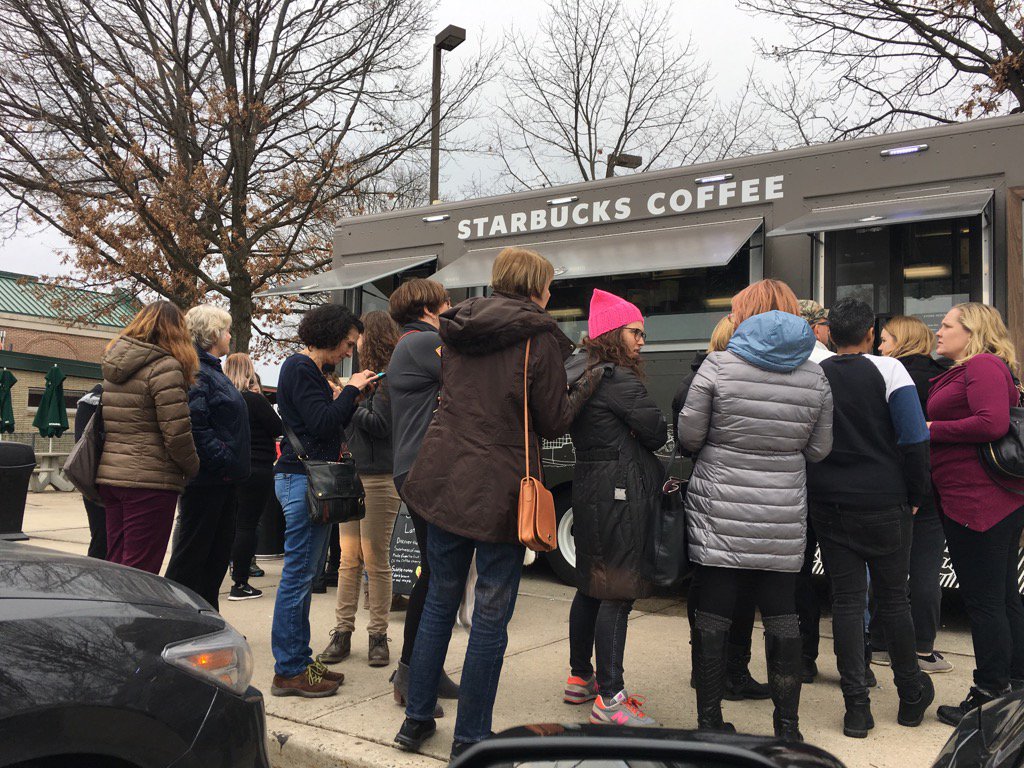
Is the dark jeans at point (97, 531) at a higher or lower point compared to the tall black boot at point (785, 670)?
higher

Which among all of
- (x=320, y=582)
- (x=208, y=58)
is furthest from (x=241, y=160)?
(x=320, y=582)

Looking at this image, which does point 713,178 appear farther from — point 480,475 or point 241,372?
point 480,475

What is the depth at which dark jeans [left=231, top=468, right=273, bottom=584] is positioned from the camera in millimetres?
6086

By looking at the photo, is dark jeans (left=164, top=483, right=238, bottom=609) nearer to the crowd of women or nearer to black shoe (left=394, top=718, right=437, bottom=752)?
the crowd of women

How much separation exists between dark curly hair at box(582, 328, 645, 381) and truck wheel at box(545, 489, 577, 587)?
2.71 m

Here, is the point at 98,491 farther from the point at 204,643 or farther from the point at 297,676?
the point at 204,643

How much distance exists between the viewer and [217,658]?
220 centimetres

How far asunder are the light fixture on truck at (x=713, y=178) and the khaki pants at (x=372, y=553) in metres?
3.25

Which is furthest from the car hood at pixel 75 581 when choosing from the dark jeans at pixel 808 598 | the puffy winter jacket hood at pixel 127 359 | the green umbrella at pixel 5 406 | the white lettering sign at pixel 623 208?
the green umbrella at pixel 5 406

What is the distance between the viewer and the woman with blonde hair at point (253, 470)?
6047 millimetres

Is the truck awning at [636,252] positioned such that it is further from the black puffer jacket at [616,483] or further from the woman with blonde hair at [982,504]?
the black puffer jacket at [616,483]

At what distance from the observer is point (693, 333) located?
6023 millimetres

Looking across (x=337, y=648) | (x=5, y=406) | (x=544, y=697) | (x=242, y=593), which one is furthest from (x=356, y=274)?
(x=5, y=406)

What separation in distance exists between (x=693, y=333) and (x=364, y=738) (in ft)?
12.1
